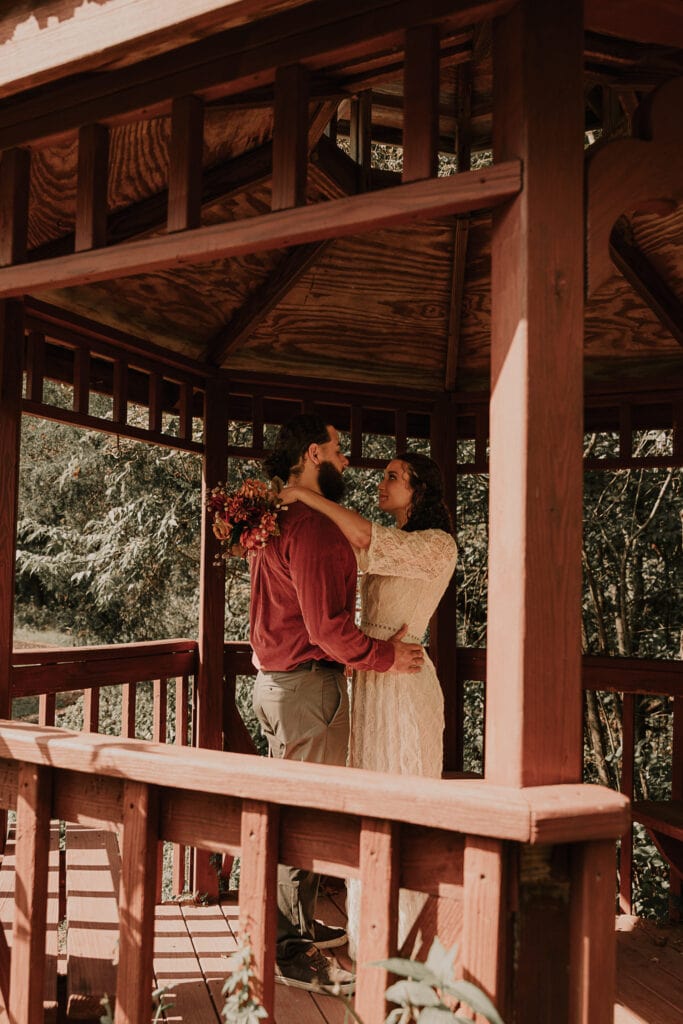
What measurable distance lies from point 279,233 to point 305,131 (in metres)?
0.26

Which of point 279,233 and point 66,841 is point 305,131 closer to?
point 279,233

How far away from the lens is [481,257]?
13.5 feet

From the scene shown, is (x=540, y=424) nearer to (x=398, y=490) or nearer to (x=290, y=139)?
(x=290, y=139)

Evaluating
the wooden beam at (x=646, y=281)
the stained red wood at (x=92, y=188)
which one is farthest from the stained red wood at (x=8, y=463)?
the wooden beam at (x=646, y=281)

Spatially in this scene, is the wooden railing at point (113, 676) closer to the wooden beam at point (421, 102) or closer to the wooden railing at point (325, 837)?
the wooden railing at point (325, 837)

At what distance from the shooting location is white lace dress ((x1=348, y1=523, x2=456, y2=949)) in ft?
9.84

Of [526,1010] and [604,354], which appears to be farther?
[604,354]

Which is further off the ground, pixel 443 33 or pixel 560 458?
pixel 443 33

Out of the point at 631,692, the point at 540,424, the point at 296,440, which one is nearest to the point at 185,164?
the point at 540,424

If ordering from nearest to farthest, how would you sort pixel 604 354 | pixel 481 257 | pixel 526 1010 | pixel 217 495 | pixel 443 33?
pixel 526 1010 < pixel 443 33 < pixel 217 495 < pixel 481 257 < pixel 604 354

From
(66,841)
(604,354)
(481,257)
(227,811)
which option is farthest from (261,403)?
(227,811)

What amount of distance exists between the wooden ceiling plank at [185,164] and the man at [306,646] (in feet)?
3.86

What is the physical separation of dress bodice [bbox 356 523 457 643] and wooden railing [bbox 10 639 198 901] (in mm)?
1027

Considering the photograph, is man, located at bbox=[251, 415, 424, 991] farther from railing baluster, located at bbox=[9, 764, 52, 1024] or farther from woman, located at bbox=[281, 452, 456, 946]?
railing baluster, located at bbox=[9, 764, 52, 1024]
